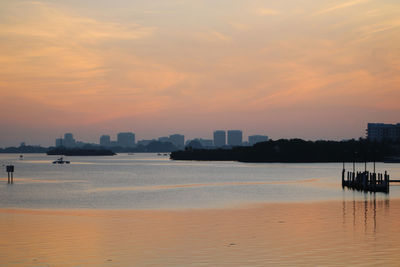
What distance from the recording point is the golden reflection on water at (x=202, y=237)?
27.2 m

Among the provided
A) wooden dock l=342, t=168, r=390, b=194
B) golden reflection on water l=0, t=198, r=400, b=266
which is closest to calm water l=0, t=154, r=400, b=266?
golden reflection on water l=0, t=198, r=400, b=266

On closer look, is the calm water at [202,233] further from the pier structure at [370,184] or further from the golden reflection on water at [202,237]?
the pier structure at [370,184]

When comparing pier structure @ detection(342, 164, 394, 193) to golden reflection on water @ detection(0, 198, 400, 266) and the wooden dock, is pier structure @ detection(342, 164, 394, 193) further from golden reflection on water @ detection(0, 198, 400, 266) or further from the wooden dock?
golden reflection on water @ detection(0, 198, 400, 266)

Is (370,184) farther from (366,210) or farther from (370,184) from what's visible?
(366,210)

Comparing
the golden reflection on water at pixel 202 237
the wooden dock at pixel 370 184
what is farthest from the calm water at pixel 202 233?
the wooden dock at pixel 370 184

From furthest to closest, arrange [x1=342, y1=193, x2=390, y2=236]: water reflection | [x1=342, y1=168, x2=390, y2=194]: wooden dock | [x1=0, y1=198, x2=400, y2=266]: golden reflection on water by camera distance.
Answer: [x1=342, y1=168, x2=390, y2=194]: wooden dock → [x1=342, y1=193, x2=390, y2=236]: water reflection → [x1=0, y1=198, x2=400, y2=266]: golden reflection on water

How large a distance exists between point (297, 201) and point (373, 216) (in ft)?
53.3

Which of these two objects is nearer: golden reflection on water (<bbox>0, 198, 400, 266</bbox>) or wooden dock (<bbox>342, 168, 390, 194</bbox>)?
golden reflection on water (<bbox>0, 198, 400, 266</bbox>)

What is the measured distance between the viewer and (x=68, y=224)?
40812 mm

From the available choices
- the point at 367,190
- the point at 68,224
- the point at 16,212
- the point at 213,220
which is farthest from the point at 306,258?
the point at 367,190

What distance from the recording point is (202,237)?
1341 inches

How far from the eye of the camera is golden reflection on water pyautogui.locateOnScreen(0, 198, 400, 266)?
27.2 meters

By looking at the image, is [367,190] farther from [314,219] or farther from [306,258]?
[306,258]

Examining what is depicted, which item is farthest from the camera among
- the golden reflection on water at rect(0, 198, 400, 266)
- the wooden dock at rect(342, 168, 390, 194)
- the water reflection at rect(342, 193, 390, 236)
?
the wooden dock at rect(342, 168, 390, 194)
